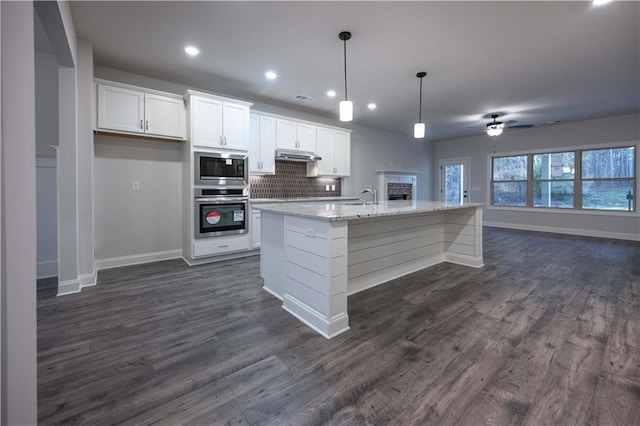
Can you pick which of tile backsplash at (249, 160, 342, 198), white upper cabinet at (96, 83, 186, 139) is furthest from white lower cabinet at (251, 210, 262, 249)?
white upper cabinet at (96, 83, 186, 139)

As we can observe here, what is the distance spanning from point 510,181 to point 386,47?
6509mm

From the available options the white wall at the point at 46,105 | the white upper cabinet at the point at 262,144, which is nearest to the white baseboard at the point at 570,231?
the white upper cabinet at the point at 262,144

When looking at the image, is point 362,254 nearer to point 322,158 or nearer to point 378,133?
point 322,158

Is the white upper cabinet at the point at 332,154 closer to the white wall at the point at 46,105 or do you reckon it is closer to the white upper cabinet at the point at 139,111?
the white upper cabinet at the point at 139,111

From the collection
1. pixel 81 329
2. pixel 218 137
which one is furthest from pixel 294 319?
pixel 218 137

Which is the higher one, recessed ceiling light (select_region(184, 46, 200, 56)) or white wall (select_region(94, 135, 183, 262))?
recessed ceiling light (select_region(184, 46, 200, 56))

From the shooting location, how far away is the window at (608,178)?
610 cm

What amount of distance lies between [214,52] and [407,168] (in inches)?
251

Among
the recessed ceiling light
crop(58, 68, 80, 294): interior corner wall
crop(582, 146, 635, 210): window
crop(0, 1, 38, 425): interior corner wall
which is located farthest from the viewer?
crop(582, 146, 635, 210): window

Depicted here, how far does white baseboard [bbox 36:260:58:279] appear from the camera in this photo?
3408mm

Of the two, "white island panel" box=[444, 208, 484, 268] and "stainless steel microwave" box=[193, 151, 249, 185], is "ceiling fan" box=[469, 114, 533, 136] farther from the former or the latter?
"stainless steel microwave" box=[193, 151, 249, 185]

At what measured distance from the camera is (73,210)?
2.93 metres

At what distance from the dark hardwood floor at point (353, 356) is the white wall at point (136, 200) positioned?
2.70 ft

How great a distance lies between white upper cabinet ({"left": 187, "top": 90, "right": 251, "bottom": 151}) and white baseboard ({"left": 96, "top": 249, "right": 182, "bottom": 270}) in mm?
1723
